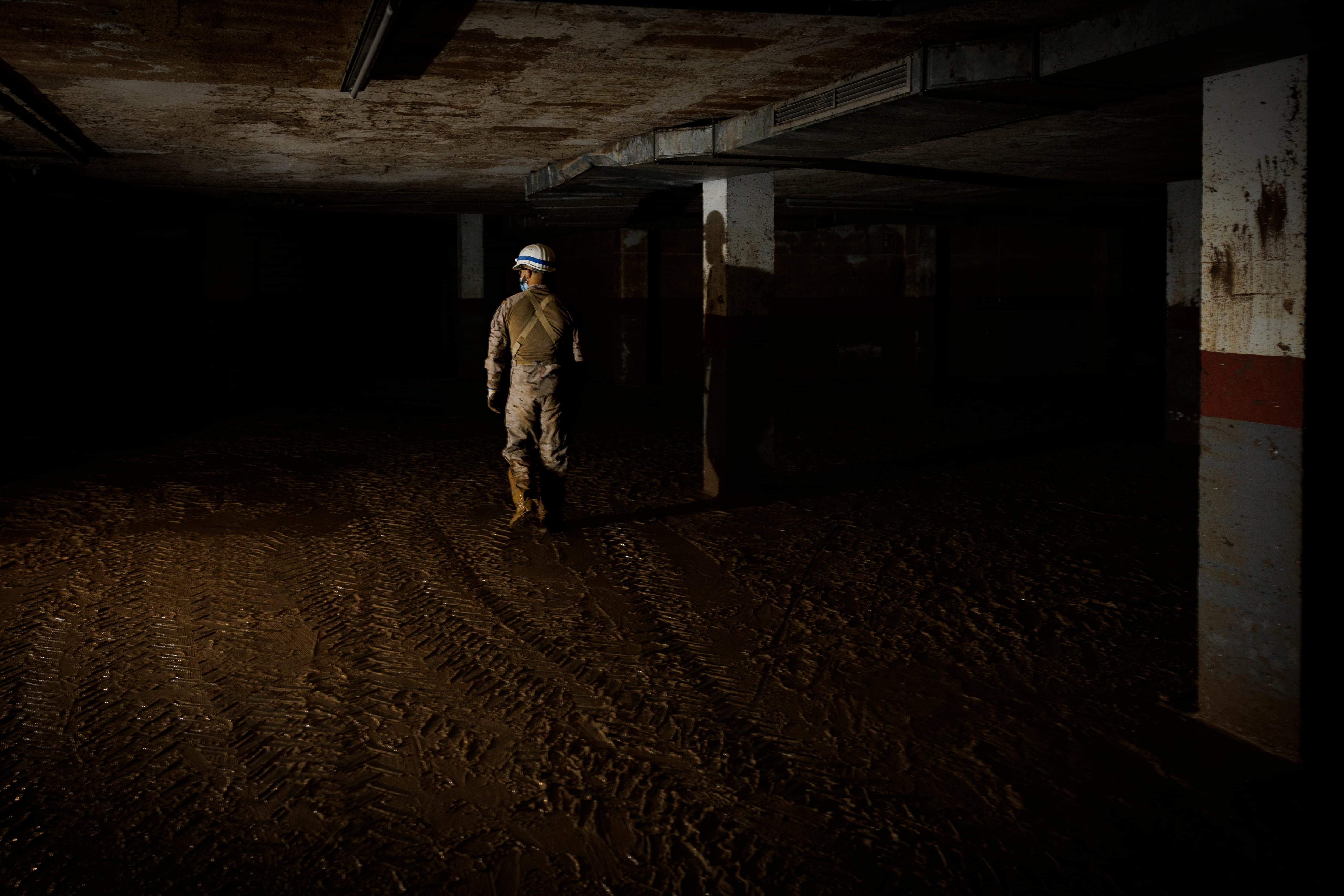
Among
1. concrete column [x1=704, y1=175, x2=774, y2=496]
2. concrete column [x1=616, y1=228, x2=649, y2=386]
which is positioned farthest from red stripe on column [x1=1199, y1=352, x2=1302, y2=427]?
concrete column [x1=616, y1=228, x2=649, y2=386]

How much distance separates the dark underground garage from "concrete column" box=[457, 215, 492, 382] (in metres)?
4.64

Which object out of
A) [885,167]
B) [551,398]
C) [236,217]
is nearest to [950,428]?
[885,167]

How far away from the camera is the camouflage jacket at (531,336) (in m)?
6.20

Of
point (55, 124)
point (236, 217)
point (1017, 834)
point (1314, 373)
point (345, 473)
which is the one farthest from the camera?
point (236, 217)

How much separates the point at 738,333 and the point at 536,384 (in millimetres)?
1636

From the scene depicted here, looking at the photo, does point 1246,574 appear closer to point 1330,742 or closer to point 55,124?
point 1330,742

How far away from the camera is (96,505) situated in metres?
6.88

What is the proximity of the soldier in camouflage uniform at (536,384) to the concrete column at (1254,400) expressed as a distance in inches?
144

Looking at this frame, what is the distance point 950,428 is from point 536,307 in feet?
18.7

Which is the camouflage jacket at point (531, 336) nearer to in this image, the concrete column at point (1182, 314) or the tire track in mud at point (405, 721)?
the tire track in mud at point (405, 721)

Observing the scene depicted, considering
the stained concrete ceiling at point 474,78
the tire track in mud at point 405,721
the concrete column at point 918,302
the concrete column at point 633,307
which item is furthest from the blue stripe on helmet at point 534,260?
the concrete column at point 918,302

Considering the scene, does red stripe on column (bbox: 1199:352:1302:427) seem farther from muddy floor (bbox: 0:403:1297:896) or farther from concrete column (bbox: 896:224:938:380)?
concrete column (bbox: 896:224:938:380)

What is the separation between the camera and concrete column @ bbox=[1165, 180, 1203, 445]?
29.6ft

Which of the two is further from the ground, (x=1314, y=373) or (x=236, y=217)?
(x=236, y=217)
